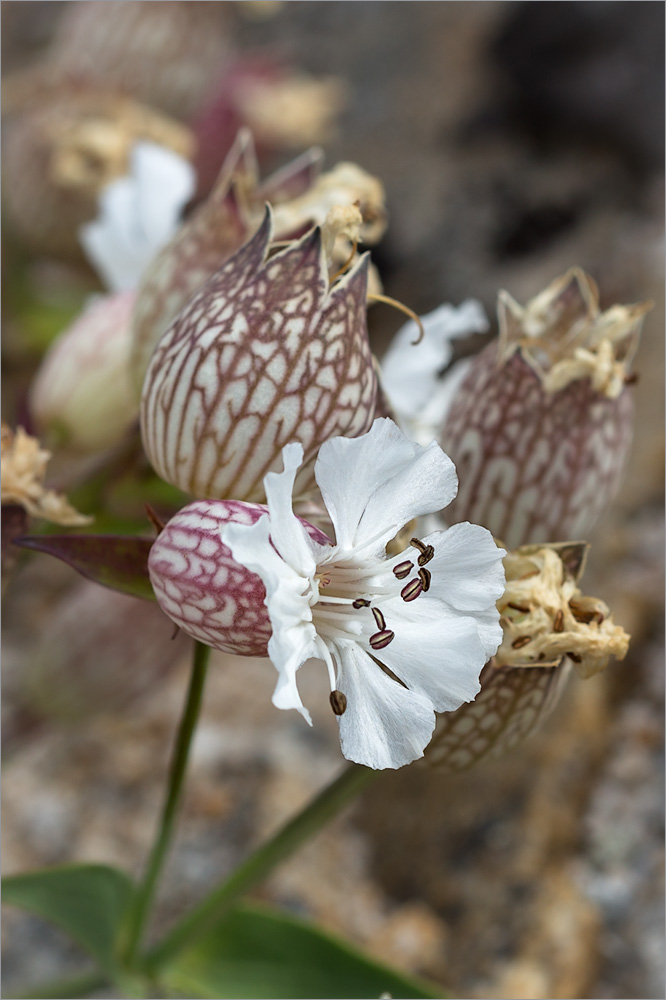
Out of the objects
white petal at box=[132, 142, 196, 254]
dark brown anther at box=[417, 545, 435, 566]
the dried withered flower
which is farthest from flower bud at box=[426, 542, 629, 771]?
the dried withered flower

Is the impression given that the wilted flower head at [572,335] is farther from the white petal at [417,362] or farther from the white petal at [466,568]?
the white petal at [466,568]

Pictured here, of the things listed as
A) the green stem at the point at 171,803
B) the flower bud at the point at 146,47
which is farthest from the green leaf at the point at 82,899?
the flower bud at the point at 146,47

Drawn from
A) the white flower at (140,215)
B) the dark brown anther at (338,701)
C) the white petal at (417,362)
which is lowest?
the dark brown anther at (338,701)

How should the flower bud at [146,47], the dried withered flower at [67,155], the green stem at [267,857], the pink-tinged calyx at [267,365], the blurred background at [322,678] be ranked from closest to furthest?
the pink-tinged calyx at [267,365] → the green stem at [267,857] → the blurred background at [322,678] → the dried withered flower at [67,155] → the flower bud at [146,47]

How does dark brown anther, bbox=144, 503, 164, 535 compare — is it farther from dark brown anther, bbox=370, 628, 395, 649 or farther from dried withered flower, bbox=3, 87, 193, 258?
dried withered flower, bbox=3, 87, 193, 258

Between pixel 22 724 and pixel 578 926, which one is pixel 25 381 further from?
pixel 578 926

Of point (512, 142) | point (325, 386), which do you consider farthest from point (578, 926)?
point (512, 142)

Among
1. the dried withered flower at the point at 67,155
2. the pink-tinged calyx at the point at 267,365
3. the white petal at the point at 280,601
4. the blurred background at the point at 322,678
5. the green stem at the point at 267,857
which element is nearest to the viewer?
the white petal at the point at 280,601
